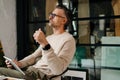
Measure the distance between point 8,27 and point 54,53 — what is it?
66.9 inches

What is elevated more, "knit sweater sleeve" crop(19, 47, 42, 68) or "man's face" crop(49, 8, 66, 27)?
"man's face" crop(49, 8, 66, 27)

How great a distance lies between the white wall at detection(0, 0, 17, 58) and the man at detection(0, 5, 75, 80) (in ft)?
3.81

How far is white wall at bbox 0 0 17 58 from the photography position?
3.40m

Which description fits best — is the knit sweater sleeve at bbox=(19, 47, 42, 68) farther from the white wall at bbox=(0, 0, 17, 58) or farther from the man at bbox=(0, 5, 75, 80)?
the white wall at bbox=(0, 0, 17, 58)

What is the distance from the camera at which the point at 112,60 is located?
9.77 ft

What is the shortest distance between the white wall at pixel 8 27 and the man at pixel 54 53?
3.81 feet

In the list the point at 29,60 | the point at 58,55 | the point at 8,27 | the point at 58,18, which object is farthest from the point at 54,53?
the point at 8,27

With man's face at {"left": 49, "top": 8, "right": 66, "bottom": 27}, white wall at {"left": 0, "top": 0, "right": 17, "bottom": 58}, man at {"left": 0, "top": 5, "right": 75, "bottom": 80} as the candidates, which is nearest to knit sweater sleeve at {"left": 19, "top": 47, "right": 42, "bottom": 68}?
man at {"left": 0, "top": 5, "right": 75, "bottom": 80}

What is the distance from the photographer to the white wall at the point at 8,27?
3.40 m

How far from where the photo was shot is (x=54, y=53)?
6.35ft

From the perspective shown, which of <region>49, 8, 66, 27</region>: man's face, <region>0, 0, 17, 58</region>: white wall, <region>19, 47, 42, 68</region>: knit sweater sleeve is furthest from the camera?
<region>0, 0, 17, 58</region>: white wall

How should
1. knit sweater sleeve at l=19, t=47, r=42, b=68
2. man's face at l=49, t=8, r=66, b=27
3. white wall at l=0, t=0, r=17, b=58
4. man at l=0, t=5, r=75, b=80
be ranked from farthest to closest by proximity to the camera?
white wall at l=0, t=0, r=17, b=58 < knit sweater sleeve at l=19, t=47, r=42, b=68 < man's face at l=49, t=8, r=66, b=27 < man at l=0, t=5, r=75, b=80

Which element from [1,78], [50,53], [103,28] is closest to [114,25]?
[103,28]

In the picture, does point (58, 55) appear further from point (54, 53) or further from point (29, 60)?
point (29, 60)
